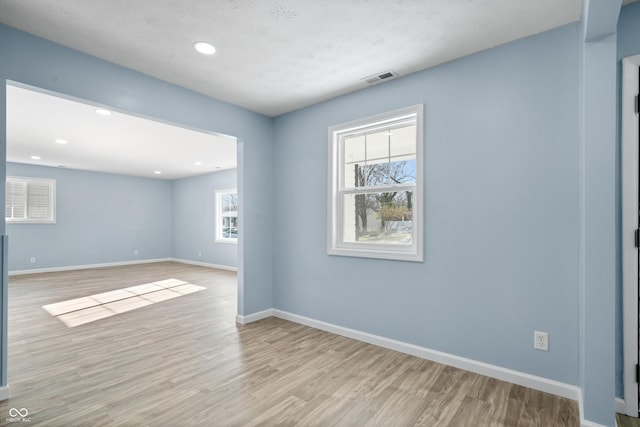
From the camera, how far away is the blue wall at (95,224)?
25.0 feet

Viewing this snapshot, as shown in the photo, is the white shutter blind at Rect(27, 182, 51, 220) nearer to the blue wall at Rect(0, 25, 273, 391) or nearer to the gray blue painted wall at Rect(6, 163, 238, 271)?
the gray blue painted wall at Rect(6, 163, 238, 271)

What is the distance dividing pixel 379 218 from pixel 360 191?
1.22ft

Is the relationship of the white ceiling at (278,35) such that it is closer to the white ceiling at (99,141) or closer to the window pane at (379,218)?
the white ceiling at (99,141)

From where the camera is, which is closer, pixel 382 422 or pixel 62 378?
pixel 382 422

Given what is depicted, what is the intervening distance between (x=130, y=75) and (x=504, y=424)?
3.96 meters

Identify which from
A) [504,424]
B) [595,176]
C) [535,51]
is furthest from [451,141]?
[504,424]

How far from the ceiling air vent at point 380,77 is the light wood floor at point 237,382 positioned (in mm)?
2661

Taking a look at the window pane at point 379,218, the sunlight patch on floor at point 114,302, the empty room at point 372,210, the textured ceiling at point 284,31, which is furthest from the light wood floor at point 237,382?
the textured ceiling at point 284,31

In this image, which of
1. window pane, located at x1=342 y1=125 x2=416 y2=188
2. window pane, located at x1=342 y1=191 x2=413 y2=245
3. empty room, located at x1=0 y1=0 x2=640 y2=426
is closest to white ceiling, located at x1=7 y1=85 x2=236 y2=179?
empty room, located at x1=0 y1=0 x2=640 y2=426

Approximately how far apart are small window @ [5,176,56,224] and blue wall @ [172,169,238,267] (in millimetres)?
3083

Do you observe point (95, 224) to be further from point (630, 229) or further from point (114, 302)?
point (630, 229)

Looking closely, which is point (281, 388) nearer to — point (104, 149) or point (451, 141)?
point (451, 141)

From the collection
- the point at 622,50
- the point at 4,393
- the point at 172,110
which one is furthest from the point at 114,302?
the point at 622,50

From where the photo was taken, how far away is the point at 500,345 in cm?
245
